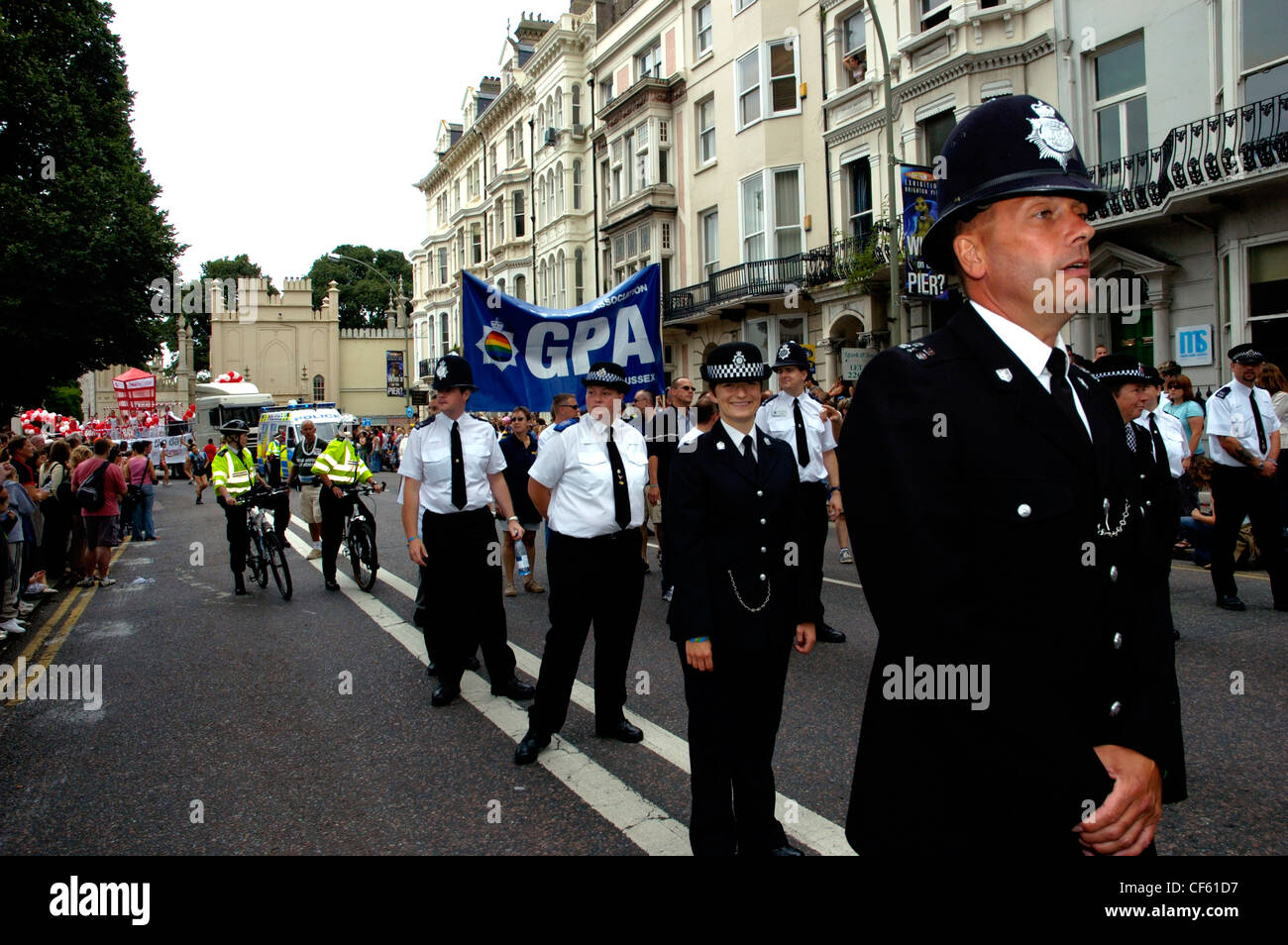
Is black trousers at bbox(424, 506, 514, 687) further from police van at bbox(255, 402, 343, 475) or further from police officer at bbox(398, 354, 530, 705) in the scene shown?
police van at bbox(255, 402, 343, 475)

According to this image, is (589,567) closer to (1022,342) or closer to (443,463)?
(443,463)

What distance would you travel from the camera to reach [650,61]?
3416 centimetres

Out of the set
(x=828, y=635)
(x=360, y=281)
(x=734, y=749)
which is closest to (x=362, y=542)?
(x=828, y=635)

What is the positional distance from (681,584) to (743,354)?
1022 mm

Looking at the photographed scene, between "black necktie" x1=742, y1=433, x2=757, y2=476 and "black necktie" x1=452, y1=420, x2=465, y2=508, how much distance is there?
3140mm

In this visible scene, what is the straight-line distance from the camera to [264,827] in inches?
168

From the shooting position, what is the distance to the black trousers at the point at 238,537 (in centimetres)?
1159

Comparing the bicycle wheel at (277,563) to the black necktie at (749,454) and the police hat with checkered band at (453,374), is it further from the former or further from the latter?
the black necktie at (749,454)

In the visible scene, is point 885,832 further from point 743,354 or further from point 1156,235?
point 1156,235

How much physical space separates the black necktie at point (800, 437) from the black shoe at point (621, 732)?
3.29 m

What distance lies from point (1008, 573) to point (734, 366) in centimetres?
236

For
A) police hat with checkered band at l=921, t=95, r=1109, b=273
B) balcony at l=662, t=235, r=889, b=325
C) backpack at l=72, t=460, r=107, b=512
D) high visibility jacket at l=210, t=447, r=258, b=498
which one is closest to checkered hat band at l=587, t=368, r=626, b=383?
police hat with checkered band at l=921, t=95, r=1109, b=273

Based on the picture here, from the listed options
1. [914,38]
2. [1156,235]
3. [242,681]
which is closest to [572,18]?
[914,38]
